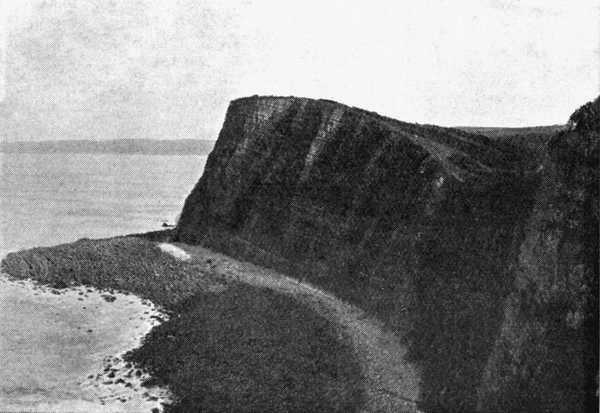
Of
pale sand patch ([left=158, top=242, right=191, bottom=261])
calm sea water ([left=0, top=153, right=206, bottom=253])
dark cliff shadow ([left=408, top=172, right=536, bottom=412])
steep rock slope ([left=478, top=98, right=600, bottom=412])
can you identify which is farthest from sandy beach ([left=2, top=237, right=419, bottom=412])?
calm sea water ([left=0, top=153, right=206, bottom=253])

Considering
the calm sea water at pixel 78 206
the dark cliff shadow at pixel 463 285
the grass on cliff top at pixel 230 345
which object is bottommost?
the calm sea water at pixel 78 206

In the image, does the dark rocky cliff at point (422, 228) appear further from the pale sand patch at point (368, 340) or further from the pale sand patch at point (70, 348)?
the pale sand patch at point (70, 348)

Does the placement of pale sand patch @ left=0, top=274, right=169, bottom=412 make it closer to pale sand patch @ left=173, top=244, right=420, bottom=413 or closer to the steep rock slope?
pale sand patch @ left=173, top=244, right=420, bottom=413

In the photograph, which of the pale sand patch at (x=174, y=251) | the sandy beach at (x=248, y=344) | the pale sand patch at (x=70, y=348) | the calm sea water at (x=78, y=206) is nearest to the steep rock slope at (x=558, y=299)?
the sandy beach at (x=248, y=344)

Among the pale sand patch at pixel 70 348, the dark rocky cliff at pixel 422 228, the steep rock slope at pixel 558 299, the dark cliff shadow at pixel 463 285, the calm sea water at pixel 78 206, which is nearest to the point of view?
the steep rock slope at pixel 558 299

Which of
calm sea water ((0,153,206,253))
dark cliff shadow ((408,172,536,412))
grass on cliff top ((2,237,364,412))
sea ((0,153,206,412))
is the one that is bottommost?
calm sea water ((0,153,206,253))

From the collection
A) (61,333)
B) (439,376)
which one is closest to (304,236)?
(61,333)
